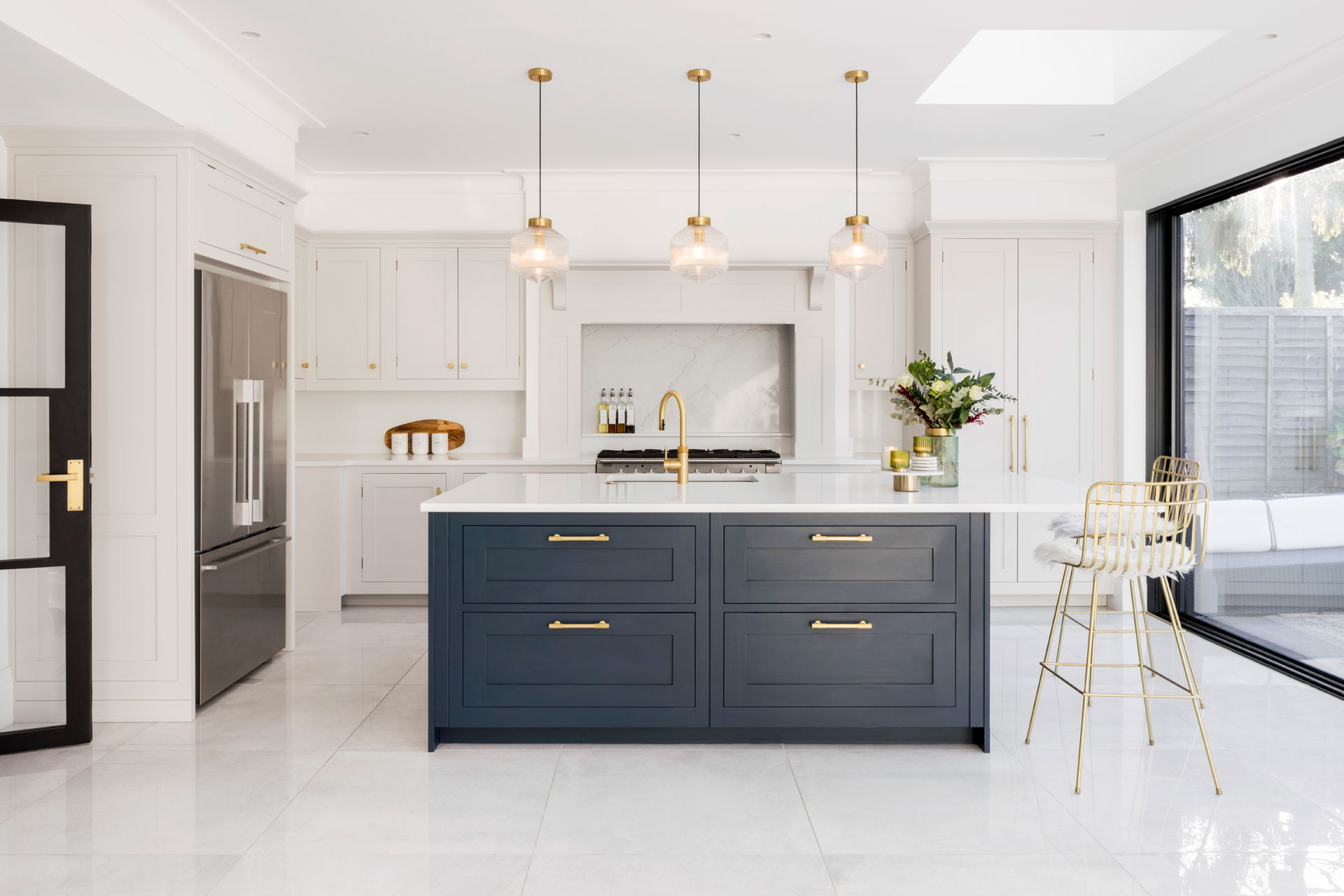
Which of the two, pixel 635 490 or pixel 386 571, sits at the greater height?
pixel 635 490

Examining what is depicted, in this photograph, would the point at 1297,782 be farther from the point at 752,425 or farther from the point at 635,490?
the point at 752,425

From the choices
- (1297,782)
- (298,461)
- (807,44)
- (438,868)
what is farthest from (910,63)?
(298,461)

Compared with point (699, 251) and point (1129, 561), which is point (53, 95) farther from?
point (1129, 561)

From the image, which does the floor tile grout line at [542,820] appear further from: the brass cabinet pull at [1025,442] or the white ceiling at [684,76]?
the brass cabinet pull at [1025,442]

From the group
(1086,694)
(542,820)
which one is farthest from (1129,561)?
(542,820)

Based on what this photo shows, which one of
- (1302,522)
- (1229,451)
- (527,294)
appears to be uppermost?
(527,294)

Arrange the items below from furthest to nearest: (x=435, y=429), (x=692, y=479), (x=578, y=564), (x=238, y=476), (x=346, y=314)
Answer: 1. (x=435, y=429)
2. (x=346, y=314)
3. (x=692, y=479)
4. (x=238, y=476)
5. (x=578, y=564)

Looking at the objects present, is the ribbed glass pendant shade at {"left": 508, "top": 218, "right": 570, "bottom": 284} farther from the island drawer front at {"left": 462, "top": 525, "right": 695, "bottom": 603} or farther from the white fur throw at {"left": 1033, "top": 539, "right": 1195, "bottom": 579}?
the white fur throw at {"left": 1033, "top": 539, "right": 1195, "bottom": 579}

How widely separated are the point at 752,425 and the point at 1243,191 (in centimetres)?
295

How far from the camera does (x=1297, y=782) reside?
282 cm

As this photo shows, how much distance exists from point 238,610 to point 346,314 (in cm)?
230

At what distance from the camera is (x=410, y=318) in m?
5.48

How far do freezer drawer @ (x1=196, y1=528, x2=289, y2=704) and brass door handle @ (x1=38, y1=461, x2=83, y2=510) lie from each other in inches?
20.0

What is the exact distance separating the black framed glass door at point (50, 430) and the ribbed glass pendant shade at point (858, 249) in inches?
104
